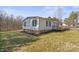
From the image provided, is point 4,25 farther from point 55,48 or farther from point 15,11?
point 55,48

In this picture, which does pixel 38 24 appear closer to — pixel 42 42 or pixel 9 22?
pixel 42 42

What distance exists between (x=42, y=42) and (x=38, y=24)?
21cm

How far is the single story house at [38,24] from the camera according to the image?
Result: 7.21 ft

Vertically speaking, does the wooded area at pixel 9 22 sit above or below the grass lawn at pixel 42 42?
above

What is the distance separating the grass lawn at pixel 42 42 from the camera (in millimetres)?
2178

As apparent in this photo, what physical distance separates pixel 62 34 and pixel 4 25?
0.66 metres

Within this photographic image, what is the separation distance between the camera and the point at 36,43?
7.20 feet

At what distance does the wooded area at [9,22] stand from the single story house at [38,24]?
2.5 inches

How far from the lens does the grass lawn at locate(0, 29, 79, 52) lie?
2178 millimetres

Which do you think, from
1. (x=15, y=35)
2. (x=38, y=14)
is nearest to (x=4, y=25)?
(x=15, y=35)

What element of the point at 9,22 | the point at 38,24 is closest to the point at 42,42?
the point at 38,24

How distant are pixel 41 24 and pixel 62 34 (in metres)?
0.26
